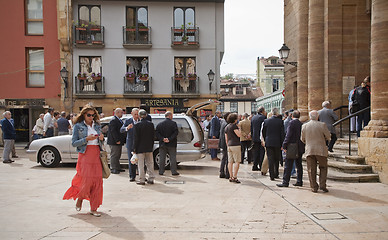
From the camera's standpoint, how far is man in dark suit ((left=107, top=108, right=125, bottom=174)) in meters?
11.9

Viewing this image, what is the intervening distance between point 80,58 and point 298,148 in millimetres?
22798

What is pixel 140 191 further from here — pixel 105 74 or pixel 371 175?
pixel 105 74

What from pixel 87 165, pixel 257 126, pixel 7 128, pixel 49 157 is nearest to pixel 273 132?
pixel 257 126

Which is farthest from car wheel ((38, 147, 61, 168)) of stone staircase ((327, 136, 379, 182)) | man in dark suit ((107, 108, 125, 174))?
stone staircase ((327, 136, 379, 182))

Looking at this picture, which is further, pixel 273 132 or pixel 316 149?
pixel 273 132

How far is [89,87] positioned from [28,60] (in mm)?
4568

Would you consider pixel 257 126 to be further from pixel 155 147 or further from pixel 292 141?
pixel 155 147

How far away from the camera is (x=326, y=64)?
620 inches

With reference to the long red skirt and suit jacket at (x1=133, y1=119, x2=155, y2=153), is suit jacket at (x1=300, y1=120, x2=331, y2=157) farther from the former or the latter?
the long red skirt

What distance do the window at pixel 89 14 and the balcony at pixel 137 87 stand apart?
16.1 feet

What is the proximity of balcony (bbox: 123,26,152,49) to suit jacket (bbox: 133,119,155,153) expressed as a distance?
19806 mm

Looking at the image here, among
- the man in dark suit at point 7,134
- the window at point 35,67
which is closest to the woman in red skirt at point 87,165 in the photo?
the man in dark suit at point 7,134

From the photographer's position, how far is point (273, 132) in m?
10.4

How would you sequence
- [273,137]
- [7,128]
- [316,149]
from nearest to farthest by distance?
[316,149], [273,137], [7,128]
